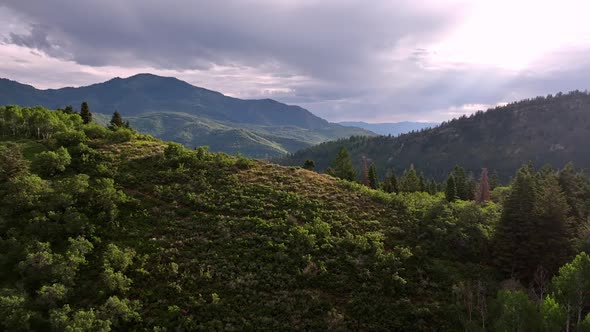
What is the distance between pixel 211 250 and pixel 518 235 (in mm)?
33193

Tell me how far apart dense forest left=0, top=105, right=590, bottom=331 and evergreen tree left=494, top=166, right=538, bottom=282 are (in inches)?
5.9

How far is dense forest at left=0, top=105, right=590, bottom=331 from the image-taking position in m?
28.2

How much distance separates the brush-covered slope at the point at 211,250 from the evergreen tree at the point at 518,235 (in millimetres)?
2483

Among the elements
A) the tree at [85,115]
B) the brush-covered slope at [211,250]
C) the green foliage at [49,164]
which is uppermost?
the tree at [85,115]

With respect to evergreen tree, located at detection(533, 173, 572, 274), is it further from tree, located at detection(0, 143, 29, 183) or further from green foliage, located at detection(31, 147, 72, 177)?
tree, located at detection(0, 143, 29, 183)

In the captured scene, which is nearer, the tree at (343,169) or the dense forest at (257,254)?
the dense forest at (257,254)

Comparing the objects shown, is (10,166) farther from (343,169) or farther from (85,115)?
(343,169)

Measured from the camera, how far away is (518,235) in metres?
40.3

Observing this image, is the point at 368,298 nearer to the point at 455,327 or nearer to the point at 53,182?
the point at 455,327

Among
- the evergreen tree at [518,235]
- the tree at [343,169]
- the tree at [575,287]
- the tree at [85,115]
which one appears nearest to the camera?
the tree at [575,287]

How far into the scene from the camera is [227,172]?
2173 inches

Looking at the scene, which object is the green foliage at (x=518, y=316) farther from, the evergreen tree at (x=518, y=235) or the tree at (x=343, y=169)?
the tree at (x=343, y=169)

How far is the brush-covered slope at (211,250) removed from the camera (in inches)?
1131

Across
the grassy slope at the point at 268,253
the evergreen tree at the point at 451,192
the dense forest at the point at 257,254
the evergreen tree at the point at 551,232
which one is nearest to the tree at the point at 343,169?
the evergreen tree at the point at 451,192
